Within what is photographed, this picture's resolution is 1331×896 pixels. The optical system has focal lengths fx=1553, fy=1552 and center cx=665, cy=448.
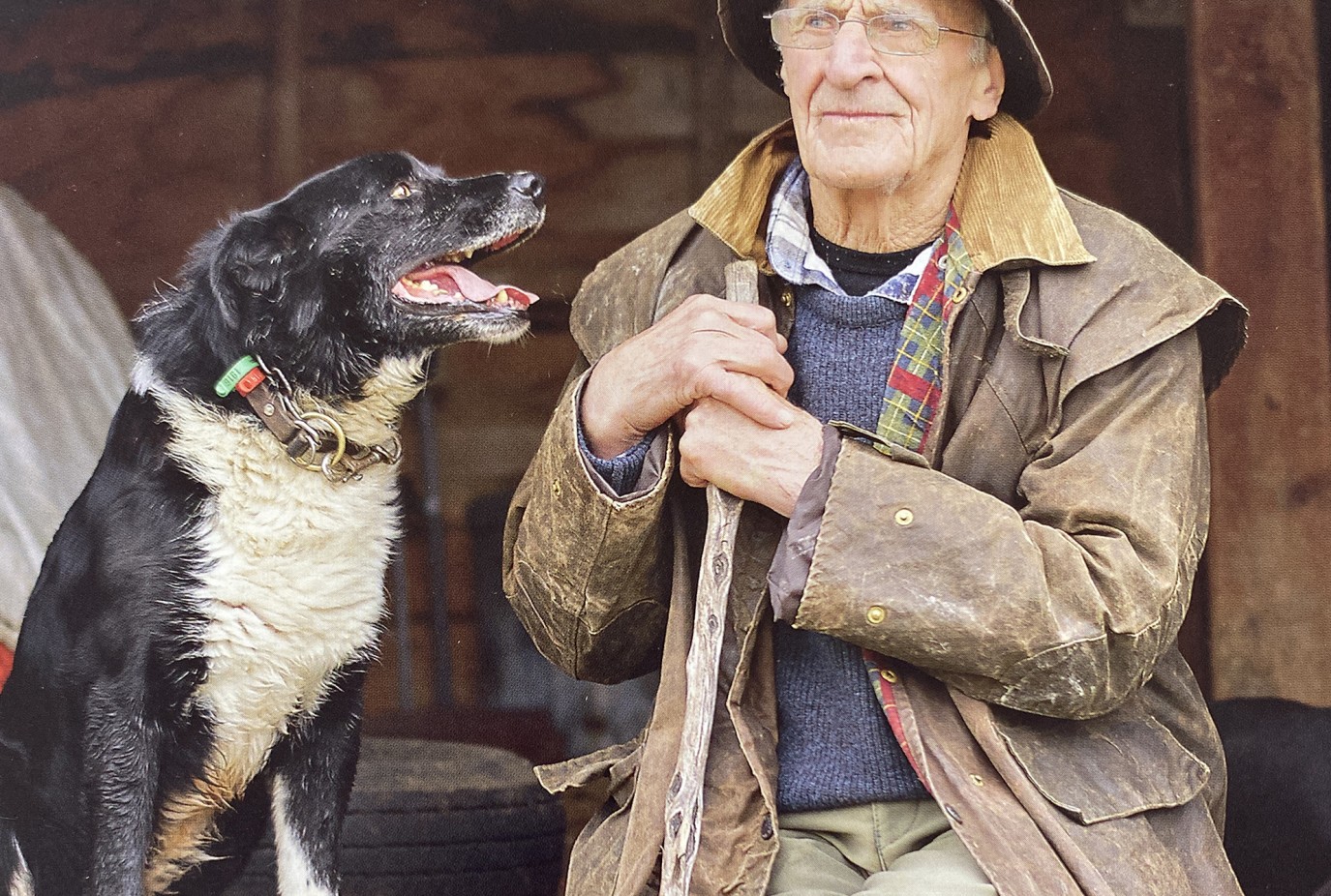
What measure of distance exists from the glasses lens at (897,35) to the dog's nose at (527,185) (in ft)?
2.53

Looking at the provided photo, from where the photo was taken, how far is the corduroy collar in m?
2.56

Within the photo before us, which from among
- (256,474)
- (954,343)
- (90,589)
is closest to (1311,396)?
(954,343)

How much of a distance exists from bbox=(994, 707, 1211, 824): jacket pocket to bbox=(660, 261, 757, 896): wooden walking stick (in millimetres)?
449

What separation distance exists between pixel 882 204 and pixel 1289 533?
1.60 meters

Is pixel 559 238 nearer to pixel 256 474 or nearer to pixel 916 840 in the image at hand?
pixel 256 474

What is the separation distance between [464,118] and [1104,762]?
1.91m

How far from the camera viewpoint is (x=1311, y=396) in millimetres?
3658

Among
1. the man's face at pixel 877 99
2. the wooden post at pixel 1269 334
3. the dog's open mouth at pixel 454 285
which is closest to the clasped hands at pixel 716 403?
the man's face at pixel 877 99

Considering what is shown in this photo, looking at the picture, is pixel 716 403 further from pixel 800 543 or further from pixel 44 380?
pixel 44 380

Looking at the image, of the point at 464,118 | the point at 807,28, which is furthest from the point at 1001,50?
the point at 464,118

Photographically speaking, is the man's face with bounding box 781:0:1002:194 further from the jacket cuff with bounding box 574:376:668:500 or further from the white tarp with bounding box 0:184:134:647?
the white tarp with bounding box 0:184:134:647

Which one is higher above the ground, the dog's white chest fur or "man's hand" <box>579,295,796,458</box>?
"man's hand" <box>579,295,796,458</box>

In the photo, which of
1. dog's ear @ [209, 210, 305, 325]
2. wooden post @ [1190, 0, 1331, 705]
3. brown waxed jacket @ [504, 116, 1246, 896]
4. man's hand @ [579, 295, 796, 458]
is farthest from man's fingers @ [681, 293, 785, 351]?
wooden post @ [1190, 0, 1331, 705]

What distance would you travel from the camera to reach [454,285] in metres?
2.87
